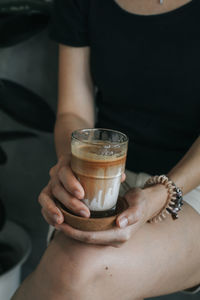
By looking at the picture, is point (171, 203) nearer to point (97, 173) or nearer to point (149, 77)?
point (97, 173)

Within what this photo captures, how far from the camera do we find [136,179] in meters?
1.21

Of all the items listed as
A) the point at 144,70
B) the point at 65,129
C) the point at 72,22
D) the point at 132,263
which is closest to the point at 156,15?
the point at 144,70

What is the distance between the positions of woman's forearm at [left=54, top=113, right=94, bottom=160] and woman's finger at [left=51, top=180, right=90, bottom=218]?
0.21 metres

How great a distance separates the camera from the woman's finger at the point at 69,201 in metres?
0.79

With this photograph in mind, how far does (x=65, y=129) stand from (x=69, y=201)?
40 centimetres

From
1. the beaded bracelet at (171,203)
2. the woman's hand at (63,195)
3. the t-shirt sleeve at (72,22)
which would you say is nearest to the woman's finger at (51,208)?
the woman's hand at (63,195)

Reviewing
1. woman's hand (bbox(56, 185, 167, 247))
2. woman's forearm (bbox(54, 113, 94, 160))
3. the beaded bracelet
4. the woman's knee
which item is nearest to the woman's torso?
woman's forearm (bbox(54, 113, 94, 160))

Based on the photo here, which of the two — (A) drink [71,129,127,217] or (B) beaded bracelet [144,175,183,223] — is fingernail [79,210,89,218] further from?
(B) beaded bracelet [144,175,183,223]

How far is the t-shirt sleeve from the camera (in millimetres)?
1212

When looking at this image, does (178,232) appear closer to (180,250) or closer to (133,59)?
(180,250)

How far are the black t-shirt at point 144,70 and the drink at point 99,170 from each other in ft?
1.17

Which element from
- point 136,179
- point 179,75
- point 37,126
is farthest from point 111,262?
point 37,126

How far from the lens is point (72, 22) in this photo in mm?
1222

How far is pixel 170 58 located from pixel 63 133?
1.37 feet
